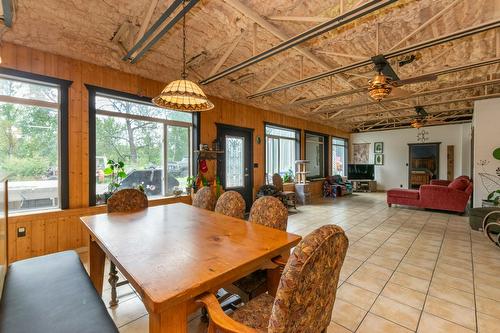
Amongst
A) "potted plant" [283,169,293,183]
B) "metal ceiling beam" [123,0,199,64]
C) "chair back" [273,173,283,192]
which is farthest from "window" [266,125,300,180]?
"metal ceiling beam" [123,0,199,64]

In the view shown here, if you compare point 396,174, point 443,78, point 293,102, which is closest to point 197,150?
point 293,102

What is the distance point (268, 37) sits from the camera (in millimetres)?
3334

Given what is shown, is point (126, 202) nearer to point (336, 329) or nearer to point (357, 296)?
point (336, 329)

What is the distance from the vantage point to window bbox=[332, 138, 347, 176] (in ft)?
34.0

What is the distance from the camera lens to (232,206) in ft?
8.64

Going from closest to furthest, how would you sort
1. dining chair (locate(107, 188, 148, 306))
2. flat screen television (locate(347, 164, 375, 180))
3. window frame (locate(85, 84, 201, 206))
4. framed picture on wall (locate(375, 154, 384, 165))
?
dining chair (locate(107, 188, 148, 306)) → window frame (locate(85, 84, 201, 206)) → flat screen television (locate(347, 164, 375, 180)) → framed picture on wall (locate(375, 154, 384, 165))

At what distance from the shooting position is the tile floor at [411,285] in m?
1.96

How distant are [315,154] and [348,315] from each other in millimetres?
7505

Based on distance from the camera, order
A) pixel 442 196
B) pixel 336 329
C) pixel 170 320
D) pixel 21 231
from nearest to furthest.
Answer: pixel 170 320, pixel 336 329, pixel 21 231, pixel 442 196

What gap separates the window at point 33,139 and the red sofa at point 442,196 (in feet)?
25.8

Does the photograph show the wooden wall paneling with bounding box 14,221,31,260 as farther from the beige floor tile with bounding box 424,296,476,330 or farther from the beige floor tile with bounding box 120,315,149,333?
the beige floor tile with bounding box 424,296,476,330

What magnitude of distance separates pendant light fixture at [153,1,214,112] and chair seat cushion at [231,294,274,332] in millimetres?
1720

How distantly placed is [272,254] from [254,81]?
14.5ft

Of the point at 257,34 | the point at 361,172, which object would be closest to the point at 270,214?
the point at 257,34
